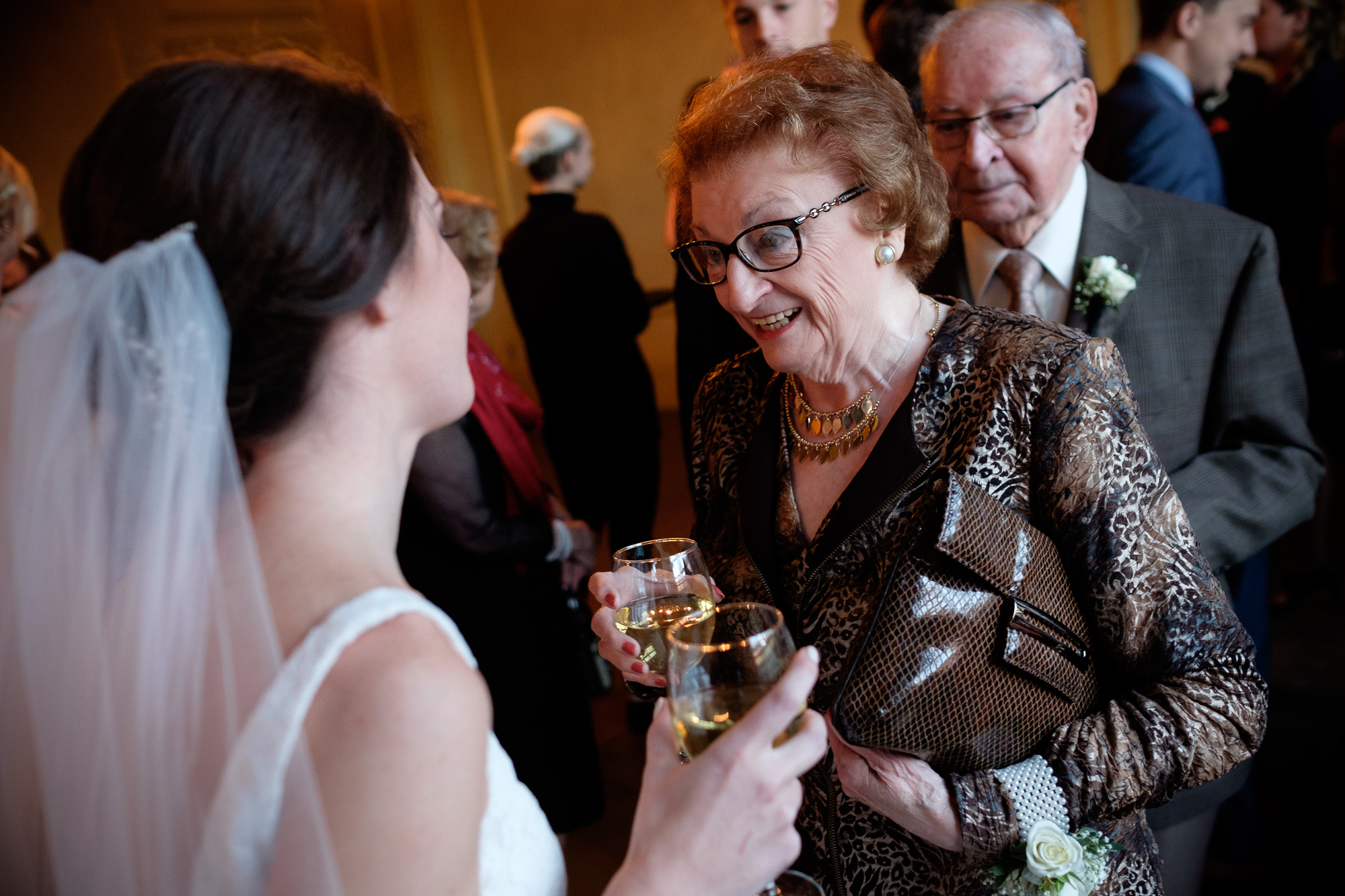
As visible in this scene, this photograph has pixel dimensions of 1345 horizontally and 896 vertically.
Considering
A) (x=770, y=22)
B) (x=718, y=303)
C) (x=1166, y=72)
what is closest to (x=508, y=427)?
(x=718, y=303)

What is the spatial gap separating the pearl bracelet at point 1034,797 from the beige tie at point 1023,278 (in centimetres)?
109

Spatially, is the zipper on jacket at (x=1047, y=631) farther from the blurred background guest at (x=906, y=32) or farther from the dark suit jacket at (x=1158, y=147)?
the blurred background guest at (x=906, y=32)

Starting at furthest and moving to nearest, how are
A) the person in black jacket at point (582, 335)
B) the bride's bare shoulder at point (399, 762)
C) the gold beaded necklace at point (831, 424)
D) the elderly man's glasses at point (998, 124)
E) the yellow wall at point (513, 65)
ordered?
the yellow wall at point (513, 65) → the person in black jacket at point (582, 335) → the elderly man's glasses at point (998, 124) → the gold beaded necklace at point (831, 424) → the bride's bare shoulder at point (399, 762)

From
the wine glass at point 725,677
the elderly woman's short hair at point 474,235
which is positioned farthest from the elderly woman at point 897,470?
the elderly woman's short hair at point 474,235

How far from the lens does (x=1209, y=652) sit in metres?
1.37

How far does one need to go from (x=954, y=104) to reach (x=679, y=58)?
653cm

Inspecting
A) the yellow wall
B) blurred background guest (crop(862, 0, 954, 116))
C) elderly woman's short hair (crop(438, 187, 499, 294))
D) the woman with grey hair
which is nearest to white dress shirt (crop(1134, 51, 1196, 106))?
blurred background guest (crop(862, 0, 954, 116))

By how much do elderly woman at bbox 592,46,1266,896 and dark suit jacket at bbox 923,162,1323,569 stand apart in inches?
22.6

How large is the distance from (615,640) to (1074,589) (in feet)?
2.23

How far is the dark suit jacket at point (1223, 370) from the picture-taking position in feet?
6.41

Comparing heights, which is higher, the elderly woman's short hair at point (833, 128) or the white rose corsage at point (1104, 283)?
the elderly woman's short hair at point (833, 128)

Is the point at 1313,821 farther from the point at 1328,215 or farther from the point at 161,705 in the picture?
the point at 161,705

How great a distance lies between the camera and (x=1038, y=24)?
2.09m

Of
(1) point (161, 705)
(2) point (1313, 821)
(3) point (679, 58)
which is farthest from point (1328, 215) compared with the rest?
(3) point (679, 58)
